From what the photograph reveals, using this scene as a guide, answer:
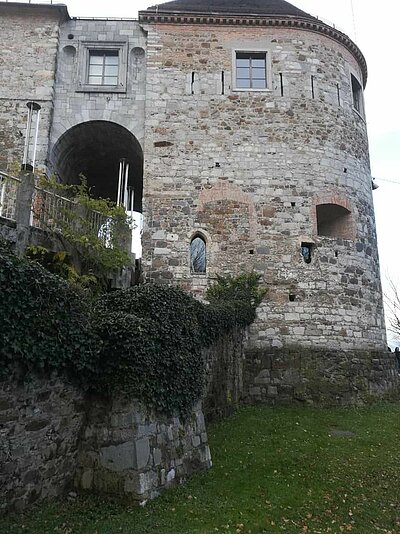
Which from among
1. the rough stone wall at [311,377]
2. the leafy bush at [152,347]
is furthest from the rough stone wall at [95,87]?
the leafy bush at [152,347]

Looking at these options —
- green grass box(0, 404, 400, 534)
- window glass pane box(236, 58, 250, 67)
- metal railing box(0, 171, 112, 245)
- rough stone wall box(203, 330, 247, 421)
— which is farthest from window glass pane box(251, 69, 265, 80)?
green grass box(0, 404, 400, 534)

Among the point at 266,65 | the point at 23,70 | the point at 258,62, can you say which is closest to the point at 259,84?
the point at 266,65

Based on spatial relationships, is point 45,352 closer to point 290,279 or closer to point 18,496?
point 18,496

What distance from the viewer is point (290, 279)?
12.7 m

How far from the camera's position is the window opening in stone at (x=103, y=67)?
46.6 feet

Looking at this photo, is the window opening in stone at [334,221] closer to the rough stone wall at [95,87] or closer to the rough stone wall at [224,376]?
the rough stone wall at [224,376]

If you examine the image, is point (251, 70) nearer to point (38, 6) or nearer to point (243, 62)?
point (243, 62)

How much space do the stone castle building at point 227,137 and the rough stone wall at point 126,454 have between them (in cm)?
632

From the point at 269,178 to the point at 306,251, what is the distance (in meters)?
2.31

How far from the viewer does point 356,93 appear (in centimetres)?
1566

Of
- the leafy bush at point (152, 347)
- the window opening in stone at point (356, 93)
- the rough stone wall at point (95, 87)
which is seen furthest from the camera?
the window opening in stone at point (356, 93)

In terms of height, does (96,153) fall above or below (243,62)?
below

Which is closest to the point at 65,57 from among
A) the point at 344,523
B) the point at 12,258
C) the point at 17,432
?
the point at 12,258

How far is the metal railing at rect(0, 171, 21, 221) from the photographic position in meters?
8.44
